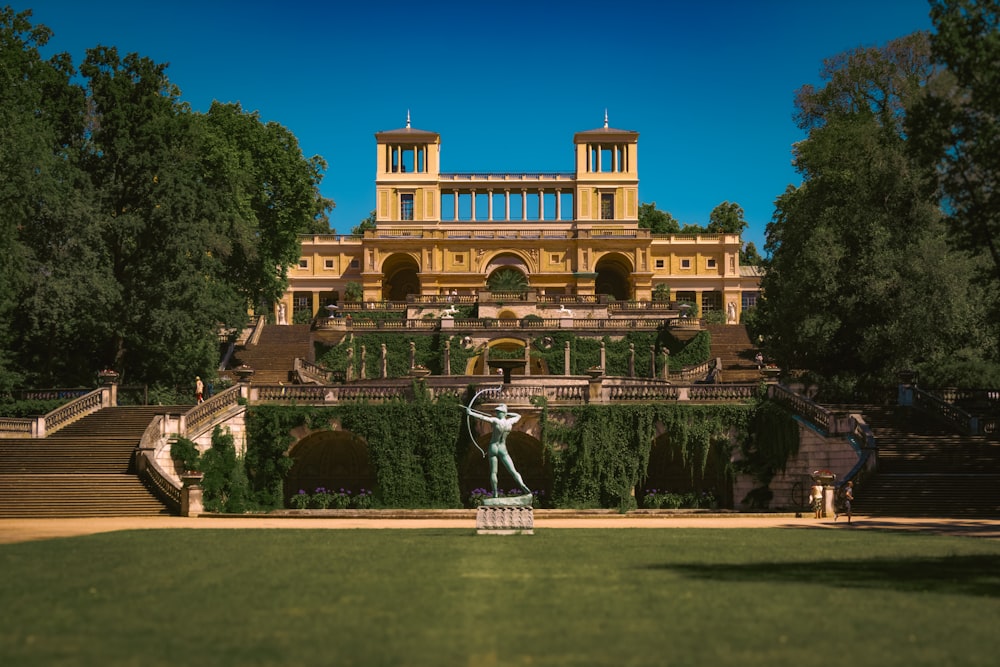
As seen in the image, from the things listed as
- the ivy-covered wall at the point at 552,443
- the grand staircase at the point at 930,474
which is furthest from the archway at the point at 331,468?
the grand staircase at the point at 930,474

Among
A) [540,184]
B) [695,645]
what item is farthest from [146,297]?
[540,184]

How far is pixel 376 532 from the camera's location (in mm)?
26938

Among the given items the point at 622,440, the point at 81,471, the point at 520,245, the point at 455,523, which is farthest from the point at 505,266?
the point at 455,523

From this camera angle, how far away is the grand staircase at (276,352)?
5753 centimetres

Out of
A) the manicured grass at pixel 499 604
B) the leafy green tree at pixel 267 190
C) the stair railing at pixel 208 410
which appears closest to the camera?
the manicured grass at pixel 499 604

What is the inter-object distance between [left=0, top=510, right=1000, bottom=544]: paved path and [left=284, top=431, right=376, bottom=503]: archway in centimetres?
736

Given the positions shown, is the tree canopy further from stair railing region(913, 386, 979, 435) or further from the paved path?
stair railing region(913, 386, 979, 435)

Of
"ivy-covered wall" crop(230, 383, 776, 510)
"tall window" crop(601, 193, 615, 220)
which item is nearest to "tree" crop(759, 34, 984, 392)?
"ivy-covered wall" crop(230, 383, 776, 510)

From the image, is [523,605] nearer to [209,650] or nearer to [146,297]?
[209,650]

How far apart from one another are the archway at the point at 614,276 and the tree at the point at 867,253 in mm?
32052

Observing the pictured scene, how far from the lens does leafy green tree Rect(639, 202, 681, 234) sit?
108875 mm

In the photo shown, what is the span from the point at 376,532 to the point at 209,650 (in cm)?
1629

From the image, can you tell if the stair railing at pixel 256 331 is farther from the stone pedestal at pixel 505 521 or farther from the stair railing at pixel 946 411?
the stone pedestal at pixel 505 521

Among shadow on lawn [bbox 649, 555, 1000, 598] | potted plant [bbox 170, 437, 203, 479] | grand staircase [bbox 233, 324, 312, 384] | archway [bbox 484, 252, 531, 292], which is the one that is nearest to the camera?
shadow on lawn [bbox 649, 555, 1000, 598]
